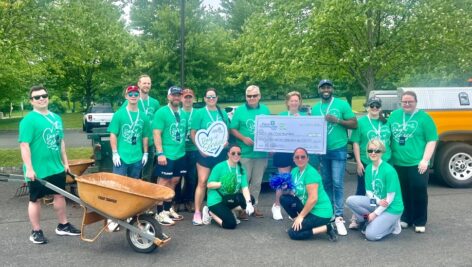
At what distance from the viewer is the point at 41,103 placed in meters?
5.26

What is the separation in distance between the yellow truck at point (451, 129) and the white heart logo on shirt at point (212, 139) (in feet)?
12.1

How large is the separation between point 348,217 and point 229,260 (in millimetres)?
2470

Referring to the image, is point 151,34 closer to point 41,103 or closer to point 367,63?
point 367,63

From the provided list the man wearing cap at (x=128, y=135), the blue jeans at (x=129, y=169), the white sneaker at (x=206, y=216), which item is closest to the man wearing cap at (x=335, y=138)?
the white sneaker at (x=206, y=216)

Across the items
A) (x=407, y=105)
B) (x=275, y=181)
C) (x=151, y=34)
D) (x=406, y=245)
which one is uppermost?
(x=151, y=34)

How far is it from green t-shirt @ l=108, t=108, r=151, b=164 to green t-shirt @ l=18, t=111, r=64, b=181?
0.70 m

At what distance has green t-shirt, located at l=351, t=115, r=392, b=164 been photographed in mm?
5934

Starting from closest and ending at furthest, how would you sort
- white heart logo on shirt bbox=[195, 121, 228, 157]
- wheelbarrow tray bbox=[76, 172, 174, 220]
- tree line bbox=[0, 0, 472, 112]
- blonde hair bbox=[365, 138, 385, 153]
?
wheelbarrow tray bbox=[76, 172, 174, 220]
blonde hair bbox=[365, 138, 385, 153]
white heart logo on shirt bbox=[195, 121, 228, 157]
tree line bbox=[0, 0, 472, 112]

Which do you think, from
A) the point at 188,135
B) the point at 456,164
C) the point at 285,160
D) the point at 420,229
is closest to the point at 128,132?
the point at 188,135

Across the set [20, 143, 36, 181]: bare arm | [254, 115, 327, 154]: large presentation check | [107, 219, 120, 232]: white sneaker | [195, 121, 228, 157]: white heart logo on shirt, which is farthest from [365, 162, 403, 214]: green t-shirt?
[20, 143, 36, 181]: bare arm

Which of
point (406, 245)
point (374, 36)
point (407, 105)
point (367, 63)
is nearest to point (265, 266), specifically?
point (406, 245)

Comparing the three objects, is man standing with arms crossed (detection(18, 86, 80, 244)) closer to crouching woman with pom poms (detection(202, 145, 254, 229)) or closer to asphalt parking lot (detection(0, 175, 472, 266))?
asphalt parking lot (detection(0, 175, 472, 266))

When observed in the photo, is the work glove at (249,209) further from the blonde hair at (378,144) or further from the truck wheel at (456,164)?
the truck wheel at (456,164)

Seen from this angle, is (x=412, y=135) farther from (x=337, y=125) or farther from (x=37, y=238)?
(x=37, y=238)
